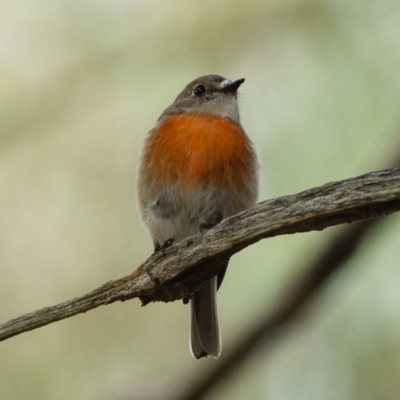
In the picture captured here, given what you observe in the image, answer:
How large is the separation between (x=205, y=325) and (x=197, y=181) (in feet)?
4.19

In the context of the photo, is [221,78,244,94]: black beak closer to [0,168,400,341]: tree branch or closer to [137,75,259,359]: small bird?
[137,75,259,359]: small bird

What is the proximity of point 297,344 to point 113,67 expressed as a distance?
293 cm

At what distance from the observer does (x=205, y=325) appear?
5.55m

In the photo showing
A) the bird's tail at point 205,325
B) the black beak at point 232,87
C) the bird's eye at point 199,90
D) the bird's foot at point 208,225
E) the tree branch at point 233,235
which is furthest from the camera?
the bird's eye at point 199,90

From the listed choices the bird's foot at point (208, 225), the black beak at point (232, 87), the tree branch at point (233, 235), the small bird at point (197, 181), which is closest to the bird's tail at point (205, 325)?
the small bird at point (197, 181)

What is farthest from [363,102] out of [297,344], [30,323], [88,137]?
[30,323]

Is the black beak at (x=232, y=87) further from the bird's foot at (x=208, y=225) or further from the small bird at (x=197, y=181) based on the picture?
the bird's foot at (x=208, y=225)

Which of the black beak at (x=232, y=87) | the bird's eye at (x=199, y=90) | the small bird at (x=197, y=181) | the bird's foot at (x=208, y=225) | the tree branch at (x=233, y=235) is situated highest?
the bird's eye at (x=199, y=90)

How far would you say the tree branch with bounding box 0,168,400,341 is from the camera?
2.80 metres

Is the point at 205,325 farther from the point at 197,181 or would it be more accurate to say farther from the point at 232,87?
the point at 232,87

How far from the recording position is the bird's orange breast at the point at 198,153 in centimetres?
516

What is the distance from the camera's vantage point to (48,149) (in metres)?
6.78

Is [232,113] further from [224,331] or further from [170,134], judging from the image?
[224,331]

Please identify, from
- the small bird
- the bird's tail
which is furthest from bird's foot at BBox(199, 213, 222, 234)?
the bird's tail
